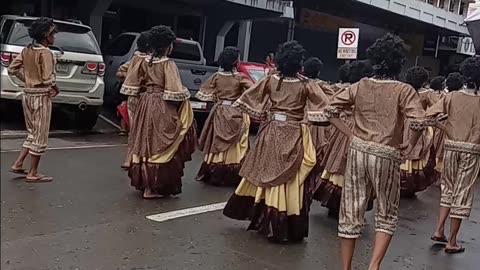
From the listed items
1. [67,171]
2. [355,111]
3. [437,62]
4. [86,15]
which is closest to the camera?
[355,111]

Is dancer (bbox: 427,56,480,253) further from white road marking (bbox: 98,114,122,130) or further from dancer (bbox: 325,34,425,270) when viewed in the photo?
white road marking (bbox: 98,114,122,130)

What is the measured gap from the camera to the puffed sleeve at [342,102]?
15.1 feet

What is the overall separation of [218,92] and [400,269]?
3653 millimetres

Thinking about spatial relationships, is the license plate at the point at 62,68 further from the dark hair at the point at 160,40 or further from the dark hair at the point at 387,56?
the dark hair at the point at 387,56

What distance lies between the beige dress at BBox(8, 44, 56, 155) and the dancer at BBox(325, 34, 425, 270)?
3.57 m

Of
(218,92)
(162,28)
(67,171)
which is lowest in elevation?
(67,171)

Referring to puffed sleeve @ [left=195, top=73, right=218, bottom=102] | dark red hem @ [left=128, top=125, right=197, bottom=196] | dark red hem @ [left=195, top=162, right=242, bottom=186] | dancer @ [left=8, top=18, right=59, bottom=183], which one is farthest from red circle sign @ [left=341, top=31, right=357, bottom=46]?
dancer @ [left=8, top=18, right=59, bottom=183]

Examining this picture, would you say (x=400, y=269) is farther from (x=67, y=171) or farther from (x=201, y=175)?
(x=67, y=171)

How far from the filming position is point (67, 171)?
767cm

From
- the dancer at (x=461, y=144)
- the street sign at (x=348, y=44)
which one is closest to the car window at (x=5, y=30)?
the dancer at (x=461, y=144)

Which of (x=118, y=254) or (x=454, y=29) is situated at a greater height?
(x=454, y=29)

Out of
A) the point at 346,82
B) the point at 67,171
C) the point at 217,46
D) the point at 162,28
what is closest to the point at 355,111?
the point at 162,28

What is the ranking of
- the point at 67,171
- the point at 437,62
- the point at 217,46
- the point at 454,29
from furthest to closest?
the point at 437,62, the point at 454,29, the point at 217,46, the point at 67,171

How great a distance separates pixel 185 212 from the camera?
6.30 meters
